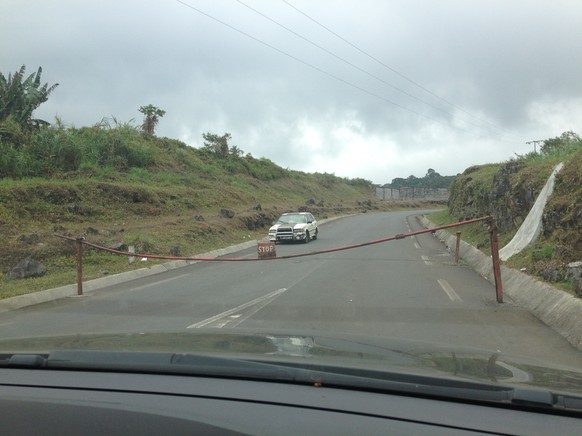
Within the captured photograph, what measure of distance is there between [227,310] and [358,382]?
308 inches

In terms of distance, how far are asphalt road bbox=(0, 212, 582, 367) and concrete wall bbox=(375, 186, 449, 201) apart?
86.9 meters

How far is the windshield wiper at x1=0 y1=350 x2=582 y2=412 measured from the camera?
2.56 metres

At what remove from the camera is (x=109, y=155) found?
36219 millimetres

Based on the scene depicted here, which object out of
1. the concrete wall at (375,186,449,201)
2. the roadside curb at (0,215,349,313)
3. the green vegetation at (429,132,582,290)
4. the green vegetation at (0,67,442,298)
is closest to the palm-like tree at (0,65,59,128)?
the green vegetation at (0,67,442,298)

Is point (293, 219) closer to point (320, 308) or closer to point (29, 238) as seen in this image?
point (29, 238)

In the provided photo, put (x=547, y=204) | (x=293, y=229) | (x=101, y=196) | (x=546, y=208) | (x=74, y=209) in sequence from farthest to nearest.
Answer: (x=293, y=229)
(x=101, y=196)
(x=74, y=209)
(x=547, y=204)
(x=546, y=208)

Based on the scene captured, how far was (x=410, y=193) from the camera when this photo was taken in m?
104

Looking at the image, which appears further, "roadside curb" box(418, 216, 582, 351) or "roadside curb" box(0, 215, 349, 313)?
"roadside curb" box(0, 215, 349, 313)

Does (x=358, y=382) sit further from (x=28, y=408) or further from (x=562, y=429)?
(x=28, y=408)

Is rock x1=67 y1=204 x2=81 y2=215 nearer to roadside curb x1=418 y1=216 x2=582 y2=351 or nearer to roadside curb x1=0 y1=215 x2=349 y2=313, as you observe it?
roadside curb x1=0 y1=215 x2=349 y2=313

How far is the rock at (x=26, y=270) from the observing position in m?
15.0

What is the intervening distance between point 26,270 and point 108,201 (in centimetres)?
1243

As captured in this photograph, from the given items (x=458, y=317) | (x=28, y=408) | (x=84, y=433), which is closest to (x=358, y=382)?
(x=84, y=433)

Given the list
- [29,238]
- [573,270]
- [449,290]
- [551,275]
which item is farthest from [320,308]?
[29,238]
